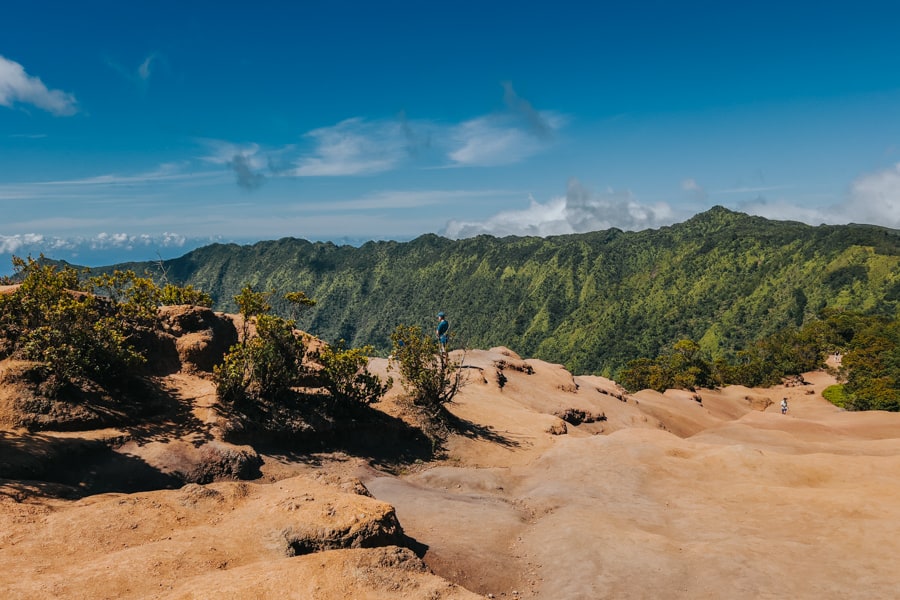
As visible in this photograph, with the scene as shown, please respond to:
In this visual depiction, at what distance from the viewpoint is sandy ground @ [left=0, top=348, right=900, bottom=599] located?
30.0 feet

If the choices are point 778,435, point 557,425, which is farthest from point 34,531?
point 778,435

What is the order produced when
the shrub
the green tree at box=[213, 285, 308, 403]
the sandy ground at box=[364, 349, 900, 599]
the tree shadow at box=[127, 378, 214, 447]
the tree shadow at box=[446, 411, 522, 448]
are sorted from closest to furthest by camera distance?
the sandy ground at box=[364, 349, 900, 599] < the tree shadow at box=[127, 378, 214, 447] < the green tree at box=[213, 285, 308, 403] < the shrub < the tree shadow at box=[446, 411, 522, 448]

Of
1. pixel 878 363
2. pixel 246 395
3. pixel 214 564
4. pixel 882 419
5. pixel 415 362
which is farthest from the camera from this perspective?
pixel 878 363

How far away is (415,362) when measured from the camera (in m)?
25.5

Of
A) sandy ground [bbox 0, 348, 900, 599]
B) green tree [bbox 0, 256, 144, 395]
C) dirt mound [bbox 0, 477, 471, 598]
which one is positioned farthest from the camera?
green tree [bbox 0, 256, 144, 395]

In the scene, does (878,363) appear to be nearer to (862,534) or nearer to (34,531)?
(862,534)

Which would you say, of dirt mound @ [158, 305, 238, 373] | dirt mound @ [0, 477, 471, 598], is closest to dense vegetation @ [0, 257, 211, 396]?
dirt mound @ [158, 305, 238, 373]

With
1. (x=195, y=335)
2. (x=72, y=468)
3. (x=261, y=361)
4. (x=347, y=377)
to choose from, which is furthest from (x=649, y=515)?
(x=195, y=335)

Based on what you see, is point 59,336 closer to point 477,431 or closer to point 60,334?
point 60,334

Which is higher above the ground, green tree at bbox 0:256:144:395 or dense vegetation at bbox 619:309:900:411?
green tree at bbox 0:256:144:395

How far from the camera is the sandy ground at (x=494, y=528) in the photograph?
9156mm

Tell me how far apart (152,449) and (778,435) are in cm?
3360

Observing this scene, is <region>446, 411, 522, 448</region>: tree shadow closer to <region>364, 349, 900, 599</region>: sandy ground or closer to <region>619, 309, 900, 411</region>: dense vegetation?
<region>364, 349, 900, 599</region>: sandy ground

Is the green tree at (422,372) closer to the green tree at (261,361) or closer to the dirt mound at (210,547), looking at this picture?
the green tree at (261,361)
